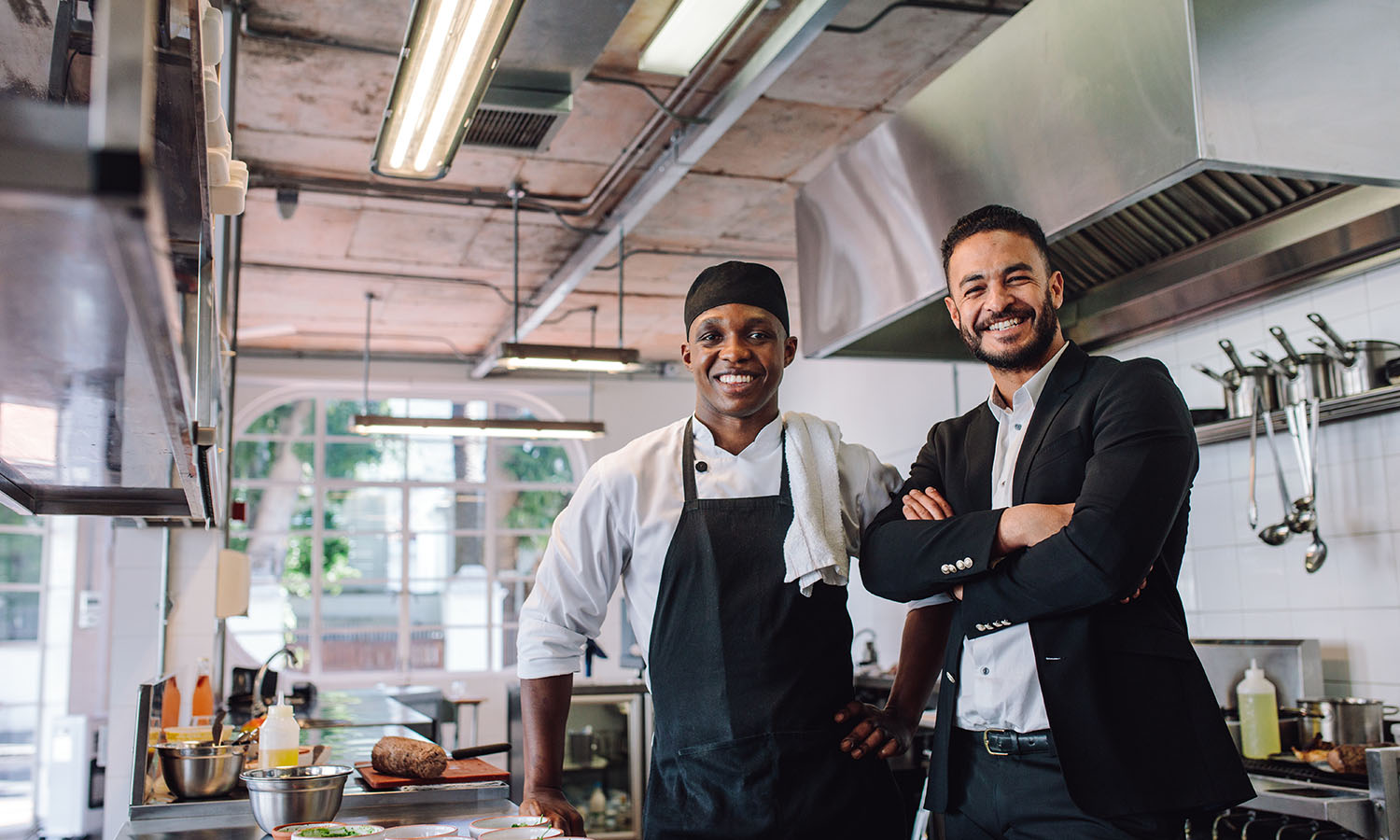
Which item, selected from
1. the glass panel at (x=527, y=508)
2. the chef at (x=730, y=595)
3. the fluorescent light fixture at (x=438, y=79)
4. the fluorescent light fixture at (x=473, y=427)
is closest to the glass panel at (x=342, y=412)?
the glass panel at (x=527, y=508)

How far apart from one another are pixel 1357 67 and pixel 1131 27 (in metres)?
0.44

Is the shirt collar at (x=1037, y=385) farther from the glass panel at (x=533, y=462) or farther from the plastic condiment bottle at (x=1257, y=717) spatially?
the glass panel at (x=533, y=462)

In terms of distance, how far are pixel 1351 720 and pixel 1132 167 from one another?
6.42ft

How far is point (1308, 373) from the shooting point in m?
3.60

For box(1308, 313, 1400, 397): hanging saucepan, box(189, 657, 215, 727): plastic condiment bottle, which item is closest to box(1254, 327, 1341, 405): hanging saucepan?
box(1308, 313, 1400, 397): hanging saucepan

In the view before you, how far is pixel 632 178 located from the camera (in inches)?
234

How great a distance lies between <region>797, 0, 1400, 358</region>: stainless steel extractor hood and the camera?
2180mm

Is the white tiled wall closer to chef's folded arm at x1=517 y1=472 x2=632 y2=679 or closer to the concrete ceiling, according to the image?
the concrete ceiling

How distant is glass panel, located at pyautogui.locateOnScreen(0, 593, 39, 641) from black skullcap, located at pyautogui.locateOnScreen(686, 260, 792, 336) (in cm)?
760

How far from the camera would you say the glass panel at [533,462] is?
1080cm

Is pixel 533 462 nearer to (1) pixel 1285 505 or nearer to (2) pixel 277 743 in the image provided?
(1) pixel 1285 505

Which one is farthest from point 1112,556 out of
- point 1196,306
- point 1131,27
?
point 1196,306

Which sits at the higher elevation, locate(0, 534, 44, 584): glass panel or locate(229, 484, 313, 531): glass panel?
locate(229, 484, 313, 531): glass panel

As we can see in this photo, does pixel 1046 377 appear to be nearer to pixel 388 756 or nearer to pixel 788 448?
pixel 788 448
